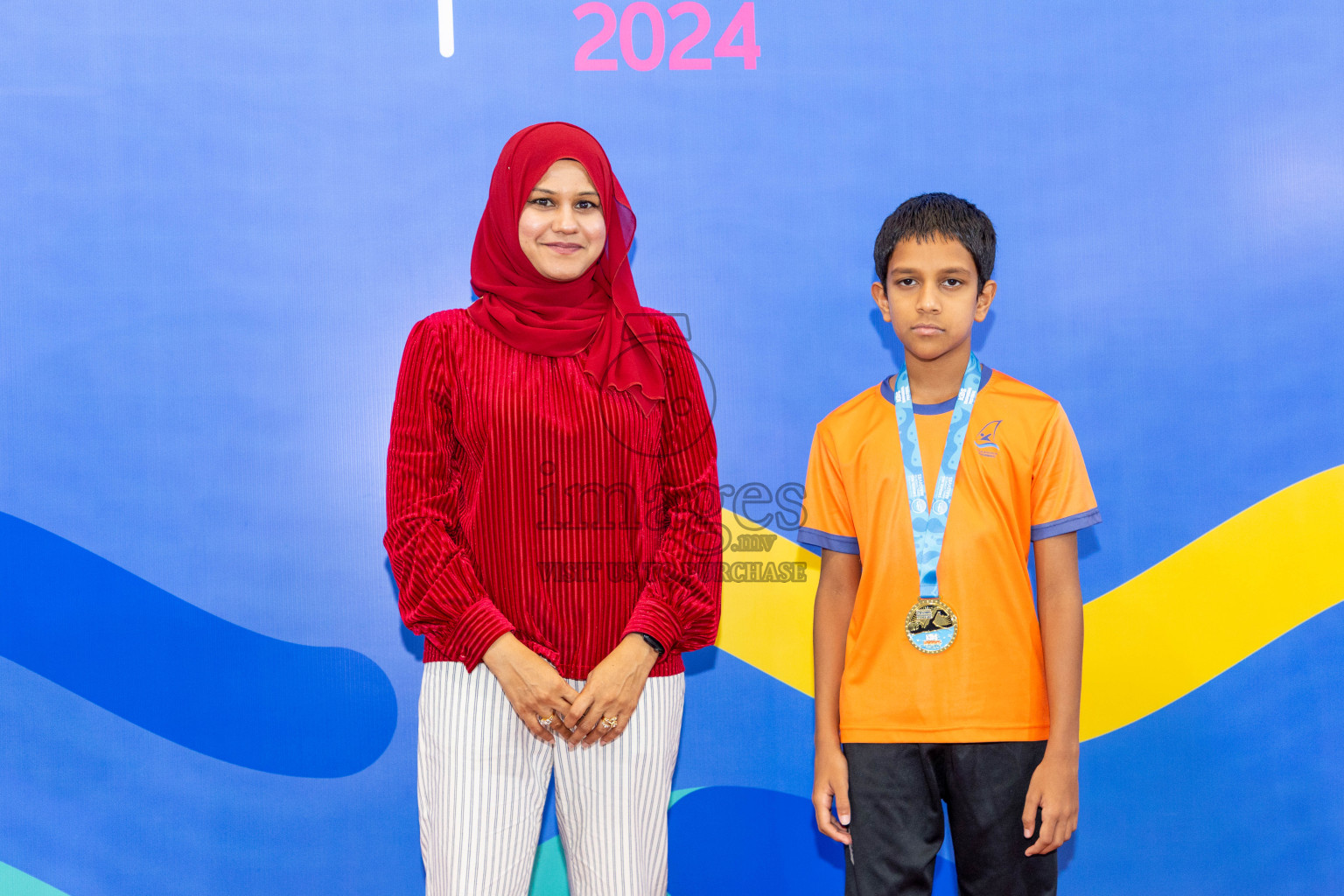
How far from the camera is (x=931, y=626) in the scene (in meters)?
1.50

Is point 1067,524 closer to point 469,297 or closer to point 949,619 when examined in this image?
point 949,619

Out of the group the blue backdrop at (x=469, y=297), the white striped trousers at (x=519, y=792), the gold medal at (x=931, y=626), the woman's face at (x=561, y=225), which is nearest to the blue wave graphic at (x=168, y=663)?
the blue backdrop at (x=469, y=297)

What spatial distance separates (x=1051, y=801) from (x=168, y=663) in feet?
6.04

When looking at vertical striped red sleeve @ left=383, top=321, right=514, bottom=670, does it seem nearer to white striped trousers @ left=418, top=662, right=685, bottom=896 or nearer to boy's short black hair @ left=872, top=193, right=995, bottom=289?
white striped trousers @ left=418, top=662, right=685, bottom=896

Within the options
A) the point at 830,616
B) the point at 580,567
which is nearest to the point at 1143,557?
the point at 830,616

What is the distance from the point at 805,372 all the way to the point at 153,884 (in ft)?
6.17

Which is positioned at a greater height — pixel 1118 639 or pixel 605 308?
pixel 605 308

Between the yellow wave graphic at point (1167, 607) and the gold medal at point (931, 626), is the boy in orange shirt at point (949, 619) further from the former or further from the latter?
the yellow wave graphic at point (1167, 607)

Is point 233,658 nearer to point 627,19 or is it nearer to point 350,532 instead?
point 350,532

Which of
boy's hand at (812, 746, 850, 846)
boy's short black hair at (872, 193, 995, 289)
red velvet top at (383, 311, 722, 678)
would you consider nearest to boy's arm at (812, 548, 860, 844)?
boy's hand at (812, 746, 850, 846)

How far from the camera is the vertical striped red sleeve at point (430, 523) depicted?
1373mm

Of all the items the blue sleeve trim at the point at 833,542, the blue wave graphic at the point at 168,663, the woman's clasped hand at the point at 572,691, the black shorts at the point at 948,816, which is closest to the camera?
the woman's clasped hand at the point at 572,691

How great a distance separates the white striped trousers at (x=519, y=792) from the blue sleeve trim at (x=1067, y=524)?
633mm

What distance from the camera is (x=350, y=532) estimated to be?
7.14 feet
